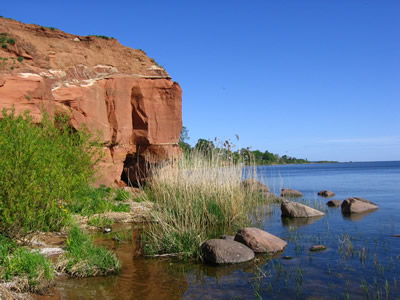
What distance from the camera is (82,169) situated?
1088cm

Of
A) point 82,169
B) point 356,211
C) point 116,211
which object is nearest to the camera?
point 82,169

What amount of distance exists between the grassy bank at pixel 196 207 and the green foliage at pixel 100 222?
56.1 inches

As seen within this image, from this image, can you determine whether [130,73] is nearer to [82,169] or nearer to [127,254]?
[82,169]

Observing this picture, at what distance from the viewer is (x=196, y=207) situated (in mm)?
9336

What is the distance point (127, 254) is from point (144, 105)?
10.5 metres

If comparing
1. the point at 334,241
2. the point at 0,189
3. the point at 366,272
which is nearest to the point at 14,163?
the point at 0,189

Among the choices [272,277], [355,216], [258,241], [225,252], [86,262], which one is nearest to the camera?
[86,262]

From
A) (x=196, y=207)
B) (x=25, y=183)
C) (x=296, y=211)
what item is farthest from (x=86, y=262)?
(x=296, y=211)

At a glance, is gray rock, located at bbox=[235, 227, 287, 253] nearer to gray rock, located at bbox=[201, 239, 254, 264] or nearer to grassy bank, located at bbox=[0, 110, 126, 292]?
gray rock, located at bbox=[201, 239, 254, 264]

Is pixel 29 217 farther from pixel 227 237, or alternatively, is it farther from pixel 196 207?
pixel 227 237

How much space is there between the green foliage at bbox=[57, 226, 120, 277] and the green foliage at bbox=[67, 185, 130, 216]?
11.4ft

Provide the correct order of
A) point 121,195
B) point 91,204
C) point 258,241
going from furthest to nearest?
point 121,195 < point 91,204 < point 258,241

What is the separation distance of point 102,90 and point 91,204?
20.0 feet

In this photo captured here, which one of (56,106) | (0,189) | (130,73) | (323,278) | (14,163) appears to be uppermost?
(130,73)
